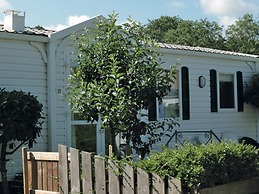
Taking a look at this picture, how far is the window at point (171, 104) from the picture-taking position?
473 inches

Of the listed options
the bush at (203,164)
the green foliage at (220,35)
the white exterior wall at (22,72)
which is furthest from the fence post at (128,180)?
the green foliage at (220,35)

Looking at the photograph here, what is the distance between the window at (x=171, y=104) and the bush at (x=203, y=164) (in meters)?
6.37

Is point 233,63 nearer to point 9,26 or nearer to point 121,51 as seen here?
point 9,26

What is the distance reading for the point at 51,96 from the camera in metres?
9.55

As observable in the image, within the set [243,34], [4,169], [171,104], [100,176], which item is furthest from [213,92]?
[243,34]

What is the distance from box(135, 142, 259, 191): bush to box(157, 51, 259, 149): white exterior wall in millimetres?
6355

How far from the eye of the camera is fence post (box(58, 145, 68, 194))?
5754mm

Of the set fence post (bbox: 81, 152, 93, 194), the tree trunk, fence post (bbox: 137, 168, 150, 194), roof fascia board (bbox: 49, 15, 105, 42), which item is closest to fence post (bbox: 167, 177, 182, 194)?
fence post (bbox: 137, 168, 150, 194)

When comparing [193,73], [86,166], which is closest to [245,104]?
[193,73]

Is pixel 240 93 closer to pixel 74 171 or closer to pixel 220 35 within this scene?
pixel 74 171

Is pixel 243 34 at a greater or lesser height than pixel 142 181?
greater

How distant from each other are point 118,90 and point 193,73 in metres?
6.87

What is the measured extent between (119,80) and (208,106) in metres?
7.24

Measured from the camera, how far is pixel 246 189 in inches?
216
